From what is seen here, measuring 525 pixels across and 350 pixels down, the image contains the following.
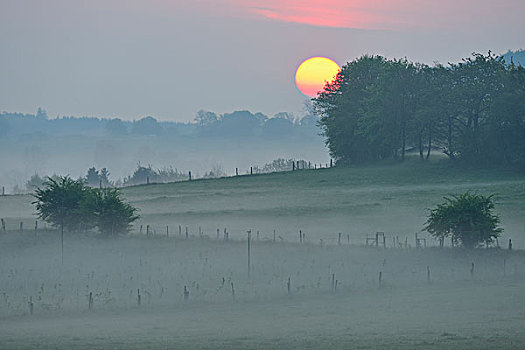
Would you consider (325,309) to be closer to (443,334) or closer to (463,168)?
(443,334)

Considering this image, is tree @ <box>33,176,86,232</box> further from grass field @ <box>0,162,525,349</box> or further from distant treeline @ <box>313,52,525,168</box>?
distant treeline @ <box>313,52,525,168</box>

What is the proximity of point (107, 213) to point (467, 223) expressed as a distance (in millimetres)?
24038

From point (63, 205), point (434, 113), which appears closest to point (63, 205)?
point (63, 205)

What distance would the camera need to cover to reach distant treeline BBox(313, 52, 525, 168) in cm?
9019

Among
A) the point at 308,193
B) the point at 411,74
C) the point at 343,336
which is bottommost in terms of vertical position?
the point at 343,336

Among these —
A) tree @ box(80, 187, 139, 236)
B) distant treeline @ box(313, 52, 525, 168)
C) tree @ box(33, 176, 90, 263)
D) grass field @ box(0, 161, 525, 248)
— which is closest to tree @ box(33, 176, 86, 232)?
tree @ box(33, 176, 90, 263)

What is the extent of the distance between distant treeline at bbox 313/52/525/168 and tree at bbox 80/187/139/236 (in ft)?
161

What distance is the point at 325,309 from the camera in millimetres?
33031

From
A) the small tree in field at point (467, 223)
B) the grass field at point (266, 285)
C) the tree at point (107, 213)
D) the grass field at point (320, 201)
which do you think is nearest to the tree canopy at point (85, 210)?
the tree at point (107, 213)

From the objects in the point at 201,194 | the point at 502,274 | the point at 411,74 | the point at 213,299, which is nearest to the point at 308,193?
the point at 201,194

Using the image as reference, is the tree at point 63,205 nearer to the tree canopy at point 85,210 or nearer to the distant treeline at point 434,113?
the tree canopy at point 85,210

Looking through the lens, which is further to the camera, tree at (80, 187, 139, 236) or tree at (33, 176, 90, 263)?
tree at (33, 176, 90, 263)

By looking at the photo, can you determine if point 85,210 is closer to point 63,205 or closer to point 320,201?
point 63,205

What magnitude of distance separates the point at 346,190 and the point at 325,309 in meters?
50.3
